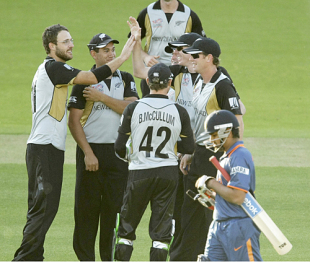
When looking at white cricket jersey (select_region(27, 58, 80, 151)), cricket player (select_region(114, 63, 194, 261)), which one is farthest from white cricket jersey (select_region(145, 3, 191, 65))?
cricket player (select_region(114, 63, 194, 261))

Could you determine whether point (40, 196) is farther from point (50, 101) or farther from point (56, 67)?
point (56, 67)

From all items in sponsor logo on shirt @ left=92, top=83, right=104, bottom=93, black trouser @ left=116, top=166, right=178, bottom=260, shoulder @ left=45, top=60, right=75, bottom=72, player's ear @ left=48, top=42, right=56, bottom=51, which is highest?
player's ear @ left=48, top=42, right=56, bottom=51

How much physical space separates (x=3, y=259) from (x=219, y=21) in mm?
21602

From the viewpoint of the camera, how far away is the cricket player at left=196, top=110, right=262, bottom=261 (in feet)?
14.4

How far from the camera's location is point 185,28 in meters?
7.79

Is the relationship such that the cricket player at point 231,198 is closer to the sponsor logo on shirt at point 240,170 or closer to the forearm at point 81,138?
the sponsor logo on shirt at point 240,170

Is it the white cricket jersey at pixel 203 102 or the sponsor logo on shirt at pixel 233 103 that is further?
the white cricket jersey at pixel 203 102

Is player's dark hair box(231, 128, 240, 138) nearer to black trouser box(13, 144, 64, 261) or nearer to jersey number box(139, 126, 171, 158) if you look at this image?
jersey number box(139, 126, 171, 158)

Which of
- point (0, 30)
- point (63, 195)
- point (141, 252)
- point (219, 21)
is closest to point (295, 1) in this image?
point (219, 21)

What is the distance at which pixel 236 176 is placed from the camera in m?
4.40

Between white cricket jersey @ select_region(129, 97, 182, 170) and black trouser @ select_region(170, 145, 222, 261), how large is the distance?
22.3 inches

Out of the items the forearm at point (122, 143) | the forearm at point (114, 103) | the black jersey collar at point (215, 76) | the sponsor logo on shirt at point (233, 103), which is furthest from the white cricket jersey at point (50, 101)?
the sponsor logo on shirt at point (233, 103)

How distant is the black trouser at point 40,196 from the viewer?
5.55m

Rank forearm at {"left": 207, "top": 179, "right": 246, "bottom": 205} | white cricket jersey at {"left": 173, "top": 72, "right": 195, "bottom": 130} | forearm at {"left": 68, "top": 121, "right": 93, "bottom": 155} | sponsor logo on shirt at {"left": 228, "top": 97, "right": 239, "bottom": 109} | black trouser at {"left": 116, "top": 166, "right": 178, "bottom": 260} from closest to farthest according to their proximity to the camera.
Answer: forearm at {"left": 207, "top": 179, "right": 246, "bottom": 205}
black trouser at {"left": 116, "top": 166, "right": 178, "bottom": 260}
sponsor logo on shirt at {"left": 228, "top": 97, "right": 239, "bottom": 109}
forearm at {"left": 68, "top": 121, "right": 93, "bottom": 155}
white cricket jersey at {"left": 173, "top": 72, "right": 195, "bottom": 130}
